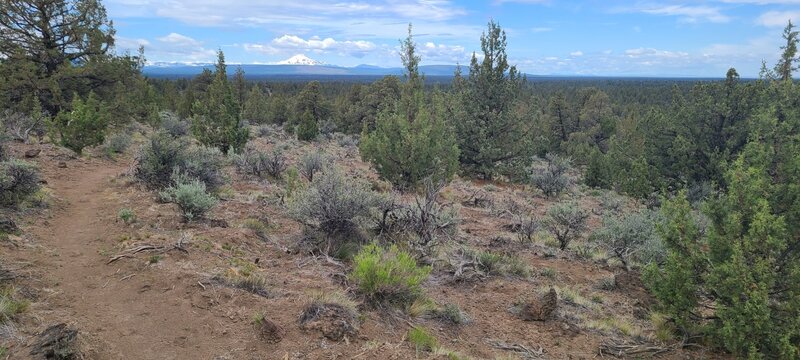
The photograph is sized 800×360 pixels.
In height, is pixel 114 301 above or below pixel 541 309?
above

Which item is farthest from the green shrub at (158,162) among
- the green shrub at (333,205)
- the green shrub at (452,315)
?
the green shrub at (452,315)

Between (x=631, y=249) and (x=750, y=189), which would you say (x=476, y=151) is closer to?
(x=631, y=249)

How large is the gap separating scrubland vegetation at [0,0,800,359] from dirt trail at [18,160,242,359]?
358 mm

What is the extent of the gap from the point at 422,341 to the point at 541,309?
234 cm

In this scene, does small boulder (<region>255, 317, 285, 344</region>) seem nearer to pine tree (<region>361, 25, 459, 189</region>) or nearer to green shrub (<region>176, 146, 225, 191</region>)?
green shrub (<region>176, 146, 225, 191</region>)

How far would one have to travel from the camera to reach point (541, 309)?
21.9 feet

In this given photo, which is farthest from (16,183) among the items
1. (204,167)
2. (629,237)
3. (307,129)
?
(307,129)

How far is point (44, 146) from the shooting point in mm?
14703

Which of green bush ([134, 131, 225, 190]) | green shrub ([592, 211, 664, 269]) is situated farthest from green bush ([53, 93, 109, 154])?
green shrub ([592, 211, 664, 269])

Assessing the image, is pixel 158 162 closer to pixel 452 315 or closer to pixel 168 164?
pixel 168 164

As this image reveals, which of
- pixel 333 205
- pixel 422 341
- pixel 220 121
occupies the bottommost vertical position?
pixel 422 341

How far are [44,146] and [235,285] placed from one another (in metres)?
13.0

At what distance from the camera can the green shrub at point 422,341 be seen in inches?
200

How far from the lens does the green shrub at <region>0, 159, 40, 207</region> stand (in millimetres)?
7609
